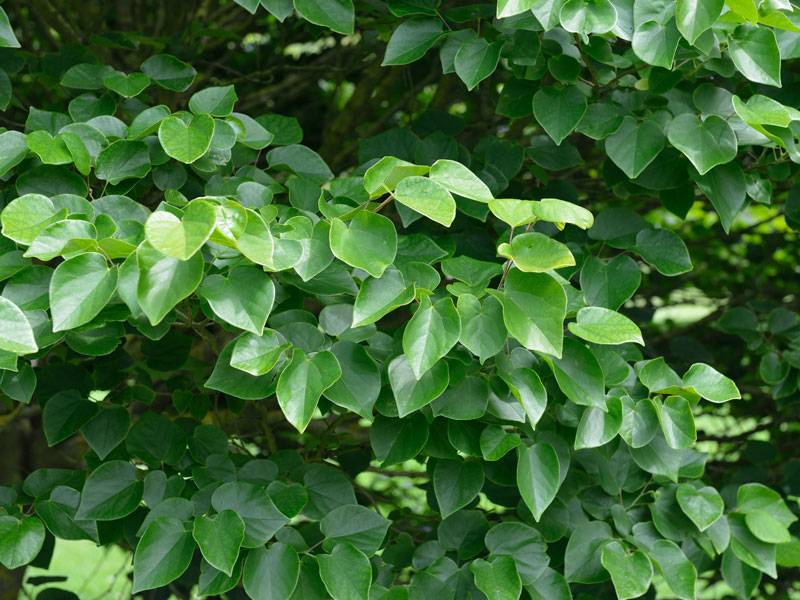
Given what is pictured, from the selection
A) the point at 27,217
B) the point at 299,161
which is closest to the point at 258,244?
the point at 27,217

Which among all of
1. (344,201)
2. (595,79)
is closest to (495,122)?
(595,79)

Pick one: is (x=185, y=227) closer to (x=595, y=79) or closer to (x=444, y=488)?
(x=444, y=488)

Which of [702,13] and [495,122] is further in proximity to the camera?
[495,122]

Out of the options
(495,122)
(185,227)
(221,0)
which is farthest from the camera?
(221,0)

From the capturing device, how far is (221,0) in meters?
2.41

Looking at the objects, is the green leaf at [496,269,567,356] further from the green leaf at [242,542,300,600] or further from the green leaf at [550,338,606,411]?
the green leaf at [242,542,300,600]

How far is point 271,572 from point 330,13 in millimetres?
719

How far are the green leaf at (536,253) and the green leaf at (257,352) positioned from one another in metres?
0.27

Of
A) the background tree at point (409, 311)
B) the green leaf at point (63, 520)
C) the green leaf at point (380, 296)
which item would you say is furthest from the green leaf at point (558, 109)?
the green leaf at point (63, 520)

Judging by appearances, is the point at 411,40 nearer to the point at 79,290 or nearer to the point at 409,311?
the point at 409,311

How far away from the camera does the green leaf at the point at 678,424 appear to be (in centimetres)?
106

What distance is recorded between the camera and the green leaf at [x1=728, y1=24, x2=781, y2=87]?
1027mm

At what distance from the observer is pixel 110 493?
112 centimetres

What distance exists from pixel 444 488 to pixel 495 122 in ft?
3.20
